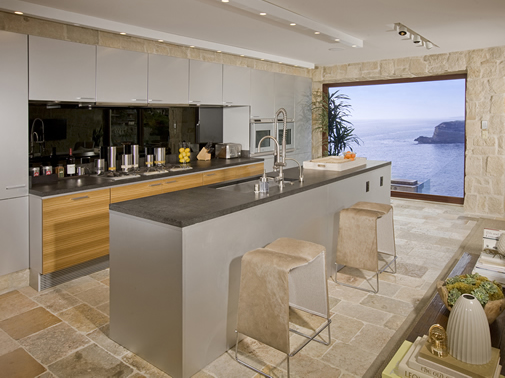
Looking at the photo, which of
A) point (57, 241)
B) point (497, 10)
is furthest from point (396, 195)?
point (57, 241)

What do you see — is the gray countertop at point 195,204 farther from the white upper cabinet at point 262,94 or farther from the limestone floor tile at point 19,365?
the white upper cabinet at point 262,94

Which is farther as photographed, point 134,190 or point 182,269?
point 134,190

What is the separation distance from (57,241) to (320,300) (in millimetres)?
2390

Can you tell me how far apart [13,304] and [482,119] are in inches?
259

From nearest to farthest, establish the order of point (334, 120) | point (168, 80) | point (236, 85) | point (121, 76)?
point (121, 76)
point (168, 80)
point (236, 85)
point (334, 120)

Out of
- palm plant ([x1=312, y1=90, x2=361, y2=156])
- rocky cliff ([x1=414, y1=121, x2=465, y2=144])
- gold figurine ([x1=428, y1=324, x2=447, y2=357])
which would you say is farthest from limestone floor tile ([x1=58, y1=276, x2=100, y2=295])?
rocky cliff ([x1=414, y1=121, x2=465, y2=144])

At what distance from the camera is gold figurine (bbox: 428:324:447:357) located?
1.59 metres

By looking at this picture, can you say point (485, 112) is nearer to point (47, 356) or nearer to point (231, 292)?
point (231, 292)

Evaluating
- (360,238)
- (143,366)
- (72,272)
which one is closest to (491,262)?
(360,238)

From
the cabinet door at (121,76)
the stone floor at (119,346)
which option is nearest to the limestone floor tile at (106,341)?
the stone floor at (119,346)

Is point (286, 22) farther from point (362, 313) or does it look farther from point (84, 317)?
point (84, 317)

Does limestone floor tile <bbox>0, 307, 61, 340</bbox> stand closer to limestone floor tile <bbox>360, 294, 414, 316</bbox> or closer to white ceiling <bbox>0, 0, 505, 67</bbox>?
limestone floor tile <bbox>360, 294, 414, 316</bbox>

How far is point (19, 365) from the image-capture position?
2.52 meters

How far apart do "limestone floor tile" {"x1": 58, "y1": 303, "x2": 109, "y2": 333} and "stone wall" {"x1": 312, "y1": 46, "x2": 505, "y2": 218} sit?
19.1ft
